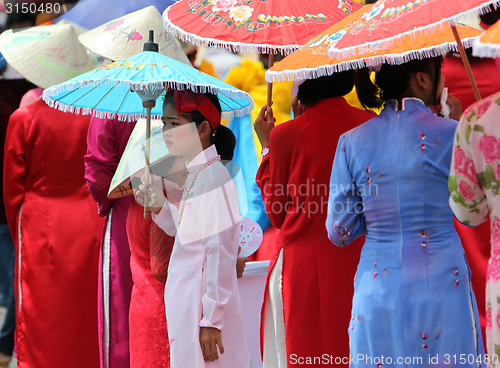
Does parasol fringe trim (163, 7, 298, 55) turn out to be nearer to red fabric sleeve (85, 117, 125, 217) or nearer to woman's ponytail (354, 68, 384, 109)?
woman's ponytail (354, 68, 384, 109)

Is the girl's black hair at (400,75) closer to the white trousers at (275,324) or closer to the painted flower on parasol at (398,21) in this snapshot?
the painted flower on parasol at (398,21)

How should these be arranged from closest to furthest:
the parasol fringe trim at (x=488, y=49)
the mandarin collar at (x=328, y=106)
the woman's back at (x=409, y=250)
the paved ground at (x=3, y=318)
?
the parasol fringe trim at (x=488, y=49), the woman's back at (x=409, y=250), the mandarin collar at (x=328, y=106), the paved ground at (x=3, y=318)

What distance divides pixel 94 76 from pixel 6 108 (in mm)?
1970

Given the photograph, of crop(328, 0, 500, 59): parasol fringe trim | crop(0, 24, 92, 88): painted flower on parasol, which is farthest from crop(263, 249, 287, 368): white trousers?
crop(0, 24, 92, 88): painted flower on parasol

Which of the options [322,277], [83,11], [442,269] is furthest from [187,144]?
[83,11]

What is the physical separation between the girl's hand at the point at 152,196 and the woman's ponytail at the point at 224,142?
0.30 meters

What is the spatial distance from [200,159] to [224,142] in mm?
264

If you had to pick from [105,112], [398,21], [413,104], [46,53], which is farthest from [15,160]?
[398,21]

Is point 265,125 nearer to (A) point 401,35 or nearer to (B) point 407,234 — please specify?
(B) point 407,234

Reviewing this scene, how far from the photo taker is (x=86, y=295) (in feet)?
15.4

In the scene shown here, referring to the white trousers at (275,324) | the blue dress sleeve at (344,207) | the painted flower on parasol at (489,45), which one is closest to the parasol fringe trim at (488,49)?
the painted flower on parasol at (489,45)

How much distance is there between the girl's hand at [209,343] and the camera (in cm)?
308

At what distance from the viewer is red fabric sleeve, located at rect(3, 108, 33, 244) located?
15.2ft

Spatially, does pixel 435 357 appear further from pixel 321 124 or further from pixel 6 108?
pixel 6 108
